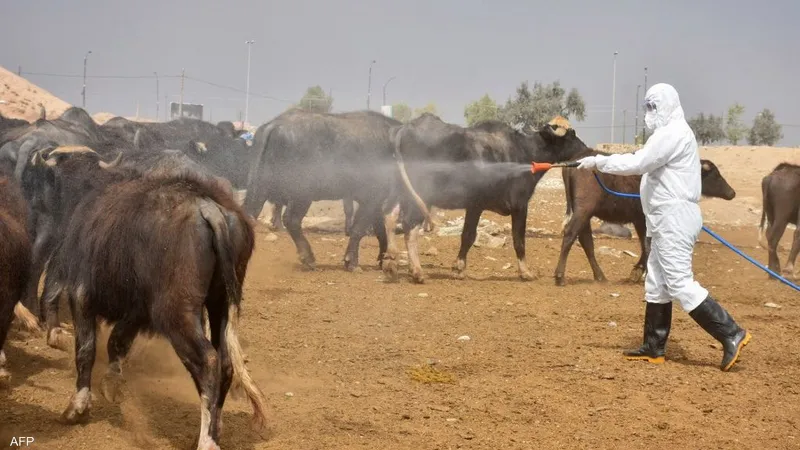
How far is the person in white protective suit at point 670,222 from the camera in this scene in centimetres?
843

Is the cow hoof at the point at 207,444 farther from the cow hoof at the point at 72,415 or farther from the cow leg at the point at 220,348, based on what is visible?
the cow hoof at the point at 72,415

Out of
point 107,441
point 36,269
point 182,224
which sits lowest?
point 107,441

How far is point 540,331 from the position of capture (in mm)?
9844

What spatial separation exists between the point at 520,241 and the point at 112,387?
8.26 meters

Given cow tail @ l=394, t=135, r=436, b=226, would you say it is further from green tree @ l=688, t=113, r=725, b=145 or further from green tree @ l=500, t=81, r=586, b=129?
green tree @ l=688, t=113, r=725, b=145

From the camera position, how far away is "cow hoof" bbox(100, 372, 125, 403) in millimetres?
6871

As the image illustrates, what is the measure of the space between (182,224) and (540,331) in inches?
196

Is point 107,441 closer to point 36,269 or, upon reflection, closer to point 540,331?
point 36,269

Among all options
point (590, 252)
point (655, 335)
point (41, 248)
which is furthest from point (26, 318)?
point (590, 252)

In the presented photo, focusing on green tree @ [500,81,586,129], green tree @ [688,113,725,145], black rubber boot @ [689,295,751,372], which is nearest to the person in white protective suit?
black rubber boot @ [689,295,751,372]

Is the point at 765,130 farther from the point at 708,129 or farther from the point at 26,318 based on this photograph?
the point at 26,318

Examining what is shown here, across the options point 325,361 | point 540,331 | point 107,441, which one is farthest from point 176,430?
point 540,331

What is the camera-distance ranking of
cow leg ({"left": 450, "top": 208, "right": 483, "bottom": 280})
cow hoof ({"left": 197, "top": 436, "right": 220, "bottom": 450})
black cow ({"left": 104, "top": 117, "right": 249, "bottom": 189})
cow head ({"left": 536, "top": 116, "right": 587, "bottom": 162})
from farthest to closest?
black cow ({"left": 104, "top": 117, "right": 249, "bottom": 189}), cow head ({"left": 536, "top": 116, "right": 587, "bottom": 162}), cow leg ({"left": 450, "top": 208, "right": 483, "bottom": 280}), cow hoof ({"left": 197, "top": 436, "right": 220, "bottom": 450})

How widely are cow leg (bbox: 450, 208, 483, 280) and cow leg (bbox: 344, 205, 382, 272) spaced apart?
1.31 metres
